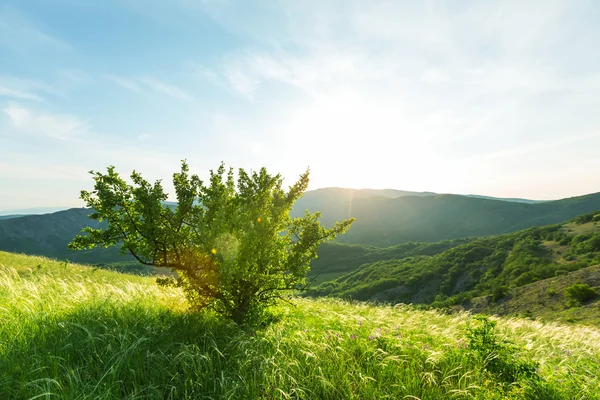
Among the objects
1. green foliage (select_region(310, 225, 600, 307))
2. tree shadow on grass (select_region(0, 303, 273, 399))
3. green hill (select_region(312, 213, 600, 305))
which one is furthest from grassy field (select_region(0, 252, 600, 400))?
green hill (select_region(312, 213, 600, 305))

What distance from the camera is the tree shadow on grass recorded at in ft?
13.3

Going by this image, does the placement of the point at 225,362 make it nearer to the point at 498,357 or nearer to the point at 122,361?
the point at 122,361

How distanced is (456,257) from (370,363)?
80.0m

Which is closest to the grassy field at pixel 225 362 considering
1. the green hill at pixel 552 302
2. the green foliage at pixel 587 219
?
the green hill at pixel 552 302

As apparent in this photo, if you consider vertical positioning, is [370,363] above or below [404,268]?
above

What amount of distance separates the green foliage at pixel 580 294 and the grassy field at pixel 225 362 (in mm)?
26714

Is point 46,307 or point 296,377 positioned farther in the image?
point 46,307

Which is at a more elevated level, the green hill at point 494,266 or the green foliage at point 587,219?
the green foliage at point 587,219

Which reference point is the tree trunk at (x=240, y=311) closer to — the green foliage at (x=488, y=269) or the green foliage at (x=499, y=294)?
the green foliage at (x=499, y=294)

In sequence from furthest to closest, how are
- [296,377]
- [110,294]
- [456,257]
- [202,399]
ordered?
[456,257] < [110,294] < [296,377] < [202,399]

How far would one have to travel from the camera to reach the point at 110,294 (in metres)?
7.90

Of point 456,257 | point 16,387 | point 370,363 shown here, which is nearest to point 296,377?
point 370,363

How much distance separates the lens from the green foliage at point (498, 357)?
4988 millimetres

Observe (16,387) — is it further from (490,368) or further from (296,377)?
(490,368)
